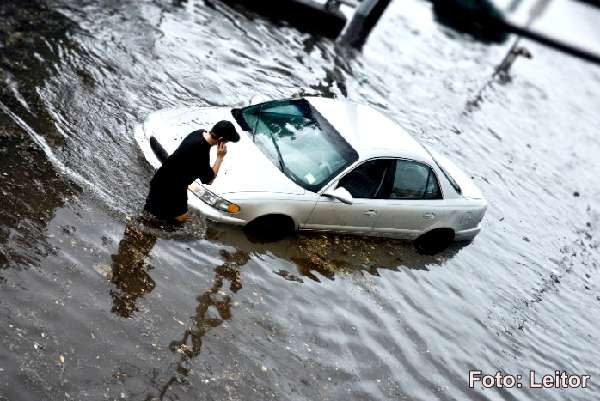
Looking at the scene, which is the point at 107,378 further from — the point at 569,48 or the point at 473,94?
the point at 569,48

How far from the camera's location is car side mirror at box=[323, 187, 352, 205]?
273 inches

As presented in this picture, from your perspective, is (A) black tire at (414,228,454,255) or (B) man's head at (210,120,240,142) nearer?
(B) man's head at (210,120,240,142)

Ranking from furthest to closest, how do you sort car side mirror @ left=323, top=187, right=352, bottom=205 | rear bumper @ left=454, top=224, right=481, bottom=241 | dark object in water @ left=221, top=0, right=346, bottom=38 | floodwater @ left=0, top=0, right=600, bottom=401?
dark object in water @ left=221, top=0, right=346, bottom=38
rear bumper @ left=454, top=224, right=481, bottom=241
car side mirror @ left=323, top=187, right=352, bottom=205
floodwater @ left=0, top=0, right=600, bottom=401

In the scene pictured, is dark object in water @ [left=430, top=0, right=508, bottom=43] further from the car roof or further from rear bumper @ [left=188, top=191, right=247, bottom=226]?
rear bumper @ [left=188, top=191, right=247, bottom=226]

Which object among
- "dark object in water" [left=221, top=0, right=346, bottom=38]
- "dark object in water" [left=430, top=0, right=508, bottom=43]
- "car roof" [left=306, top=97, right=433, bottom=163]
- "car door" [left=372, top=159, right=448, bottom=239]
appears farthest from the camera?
"dark object in water" [left=430, top=0, right=508, bottom=43]

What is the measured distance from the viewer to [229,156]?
275 inches

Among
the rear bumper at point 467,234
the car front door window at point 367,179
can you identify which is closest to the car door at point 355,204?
the car front door window at point 367,179

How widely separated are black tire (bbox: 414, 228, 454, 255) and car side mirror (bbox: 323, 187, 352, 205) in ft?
6.76

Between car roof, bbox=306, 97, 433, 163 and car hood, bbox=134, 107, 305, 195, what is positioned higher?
car roof, bbox=306, 97, 433, 163

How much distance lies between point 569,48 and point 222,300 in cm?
3178

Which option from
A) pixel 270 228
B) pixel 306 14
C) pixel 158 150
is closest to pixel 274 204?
pixel 270 228

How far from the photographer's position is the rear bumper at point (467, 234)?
28.9 ft

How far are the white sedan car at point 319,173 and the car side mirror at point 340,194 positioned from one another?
0.01 metres

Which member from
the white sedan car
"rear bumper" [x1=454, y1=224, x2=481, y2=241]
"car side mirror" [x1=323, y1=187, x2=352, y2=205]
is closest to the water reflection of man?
the white sedan car
